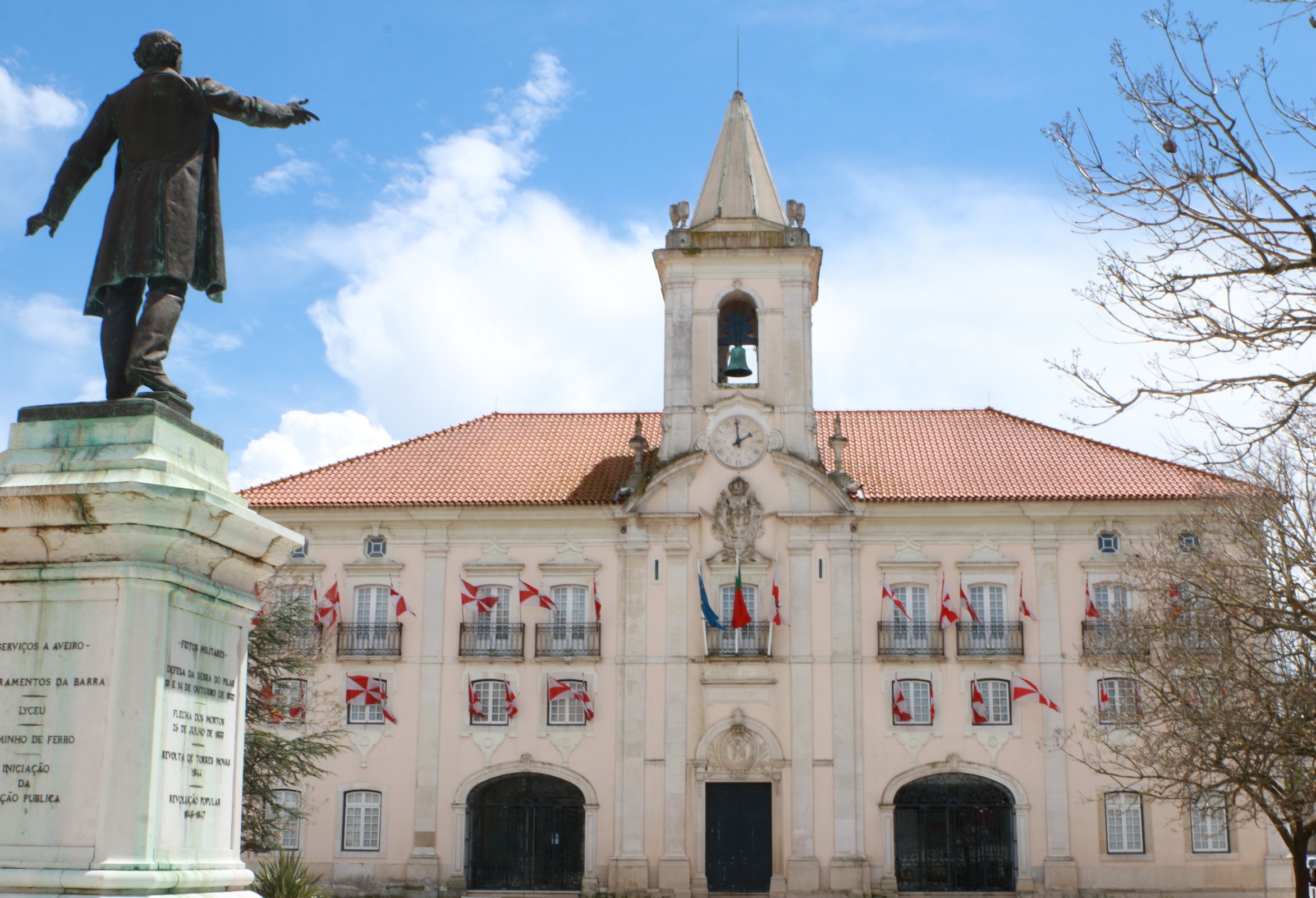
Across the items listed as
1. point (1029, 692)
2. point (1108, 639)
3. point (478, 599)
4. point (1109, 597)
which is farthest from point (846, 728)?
point (478, 599)

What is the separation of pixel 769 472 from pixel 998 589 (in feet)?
18.5

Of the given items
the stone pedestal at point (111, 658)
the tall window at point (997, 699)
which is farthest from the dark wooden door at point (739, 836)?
the stone pedestal at point (111, 658)

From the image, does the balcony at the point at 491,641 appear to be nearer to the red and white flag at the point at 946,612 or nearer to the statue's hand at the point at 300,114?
the red and white flag at the point at 946,612

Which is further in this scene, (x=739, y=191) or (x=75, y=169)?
(x=739, y=191)

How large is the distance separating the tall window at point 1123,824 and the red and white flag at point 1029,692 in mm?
2116

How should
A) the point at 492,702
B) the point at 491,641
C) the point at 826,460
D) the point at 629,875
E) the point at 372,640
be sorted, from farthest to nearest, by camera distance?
the point at 826,460, the point at 372,640, the point at 491,641, the point at 492,702, the point at 629,875

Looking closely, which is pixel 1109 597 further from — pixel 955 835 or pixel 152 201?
pixel 152 201

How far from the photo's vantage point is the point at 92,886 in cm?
640

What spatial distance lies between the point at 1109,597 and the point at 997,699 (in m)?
3.43

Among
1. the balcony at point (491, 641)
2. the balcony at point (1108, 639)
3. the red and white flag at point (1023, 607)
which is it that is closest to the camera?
the balcony at point (1108, 639)

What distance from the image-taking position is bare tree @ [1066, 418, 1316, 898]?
17188 millimetres

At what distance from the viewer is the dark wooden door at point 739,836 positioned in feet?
99.1

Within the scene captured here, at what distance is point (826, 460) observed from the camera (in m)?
33.7

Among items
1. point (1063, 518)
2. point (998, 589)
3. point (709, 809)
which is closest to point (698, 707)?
point (709, 809)
